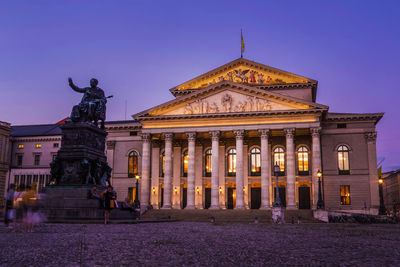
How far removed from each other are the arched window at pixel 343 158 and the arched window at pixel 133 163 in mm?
25758

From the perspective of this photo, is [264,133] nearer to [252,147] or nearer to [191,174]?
[252,147]

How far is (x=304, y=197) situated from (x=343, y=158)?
21.4 ft

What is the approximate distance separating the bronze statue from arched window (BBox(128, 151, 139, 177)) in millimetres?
32959

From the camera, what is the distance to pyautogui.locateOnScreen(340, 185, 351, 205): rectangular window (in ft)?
156

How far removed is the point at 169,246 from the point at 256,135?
40.9m

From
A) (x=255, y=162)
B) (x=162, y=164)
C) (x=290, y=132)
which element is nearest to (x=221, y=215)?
(x=255, y=162)

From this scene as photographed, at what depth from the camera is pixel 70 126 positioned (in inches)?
811

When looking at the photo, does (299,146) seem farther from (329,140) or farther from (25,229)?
(25,229)

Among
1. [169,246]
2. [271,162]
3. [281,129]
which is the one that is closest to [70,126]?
[169,246]

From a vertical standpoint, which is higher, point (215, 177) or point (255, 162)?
point (255, 162)

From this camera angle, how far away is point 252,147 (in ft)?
170

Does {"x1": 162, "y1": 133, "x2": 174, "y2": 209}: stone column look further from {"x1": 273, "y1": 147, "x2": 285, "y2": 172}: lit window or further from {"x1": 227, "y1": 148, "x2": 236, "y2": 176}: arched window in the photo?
{"x1": 273, "y1": 147, "x2": 285, "y2": 172}: lit window

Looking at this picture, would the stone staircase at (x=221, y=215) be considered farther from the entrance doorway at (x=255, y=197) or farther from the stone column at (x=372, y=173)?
the stone column at (x=372, y=173)

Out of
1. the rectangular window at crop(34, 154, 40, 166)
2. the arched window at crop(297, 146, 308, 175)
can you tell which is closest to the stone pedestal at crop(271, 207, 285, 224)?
the arched window at crop(297, 146, 308, 175)
